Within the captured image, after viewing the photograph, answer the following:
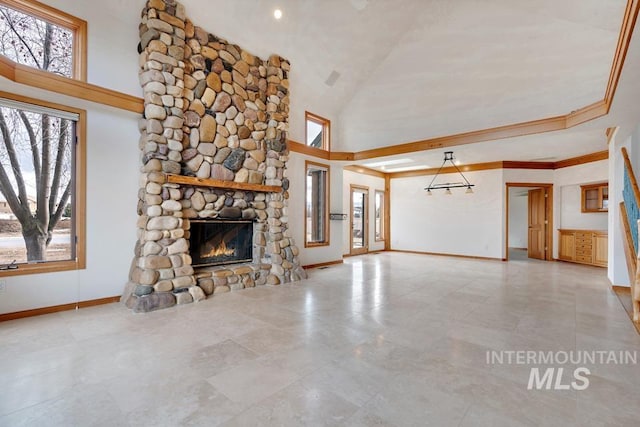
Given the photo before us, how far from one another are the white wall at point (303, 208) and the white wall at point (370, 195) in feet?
3.06

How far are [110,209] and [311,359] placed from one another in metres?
3.32

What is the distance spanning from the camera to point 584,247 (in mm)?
7344

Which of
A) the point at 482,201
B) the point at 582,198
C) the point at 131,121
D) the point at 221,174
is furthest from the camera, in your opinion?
the point at 482,201

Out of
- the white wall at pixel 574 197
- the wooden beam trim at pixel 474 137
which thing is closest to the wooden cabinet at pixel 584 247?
the white wall at pixel 574 197

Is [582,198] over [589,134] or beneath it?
beneath

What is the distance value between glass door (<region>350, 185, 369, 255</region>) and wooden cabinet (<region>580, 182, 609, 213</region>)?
18.5 ft

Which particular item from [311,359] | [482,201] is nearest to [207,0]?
[311,359]

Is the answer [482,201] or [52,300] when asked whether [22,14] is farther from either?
[482,201]

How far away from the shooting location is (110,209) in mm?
3900

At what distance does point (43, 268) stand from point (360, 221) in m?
7.43

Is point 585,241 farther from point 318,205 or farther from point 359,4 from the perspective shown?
point 359,4

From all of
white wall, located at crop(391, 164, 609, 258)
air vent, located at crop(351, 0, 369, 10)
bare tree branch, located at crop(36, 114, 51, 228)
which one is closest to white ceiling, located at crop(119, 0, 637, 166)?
air vent, located at crop(351, 0, 369, 10)

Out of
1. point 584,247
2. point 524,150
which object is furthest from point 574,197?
point 524,150

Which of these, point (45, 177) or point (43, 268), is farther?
point (45, 177)
